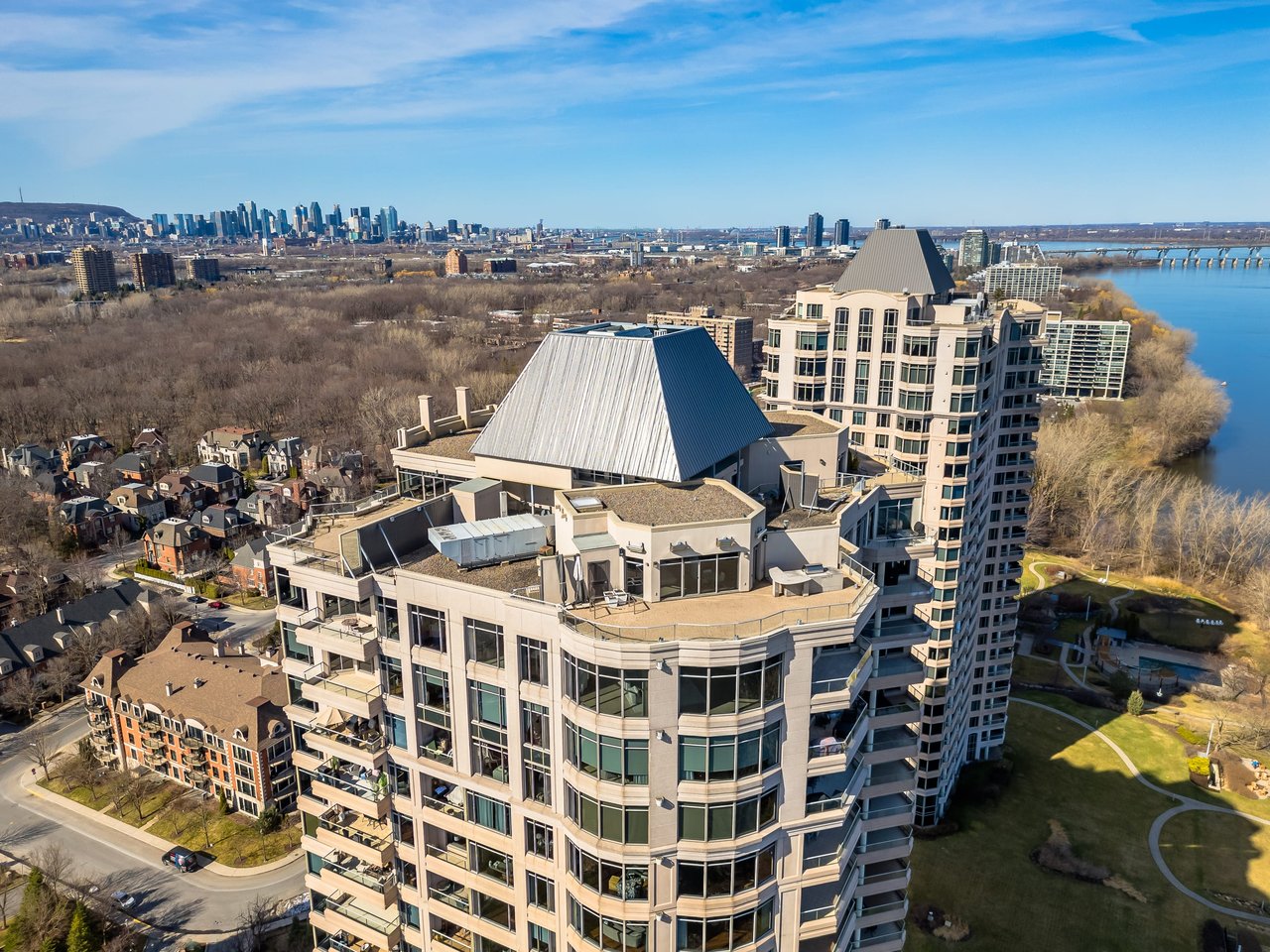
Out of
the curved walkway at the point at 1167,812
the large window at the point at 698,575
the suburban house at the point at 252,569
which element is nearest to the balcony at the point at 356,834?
the large window at the point at 698,575

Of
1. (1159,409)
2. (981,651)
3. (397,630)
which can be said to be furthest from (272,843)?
(1159,409)

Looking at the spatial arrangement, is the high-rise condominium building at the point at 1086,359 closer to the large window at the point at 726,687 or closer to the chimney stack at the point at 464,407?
the chimney stack at the point at 464,407

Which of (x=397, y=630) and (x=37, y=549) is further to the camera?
(x=37, y=549)

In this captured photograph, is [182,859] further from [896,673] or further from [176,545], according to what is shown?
[176,545]

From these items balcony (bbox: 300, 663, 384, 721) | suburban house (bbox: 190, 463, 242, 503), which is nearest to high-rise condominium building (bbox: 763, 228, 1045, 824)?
balcony (bbox: 300, 663, 384, 721)

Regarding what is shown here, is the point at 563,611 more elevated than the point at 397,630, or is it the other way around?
the point at 563,611

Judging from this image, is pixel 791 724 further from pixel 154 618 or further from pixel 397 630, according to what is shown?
pixel 154 618
